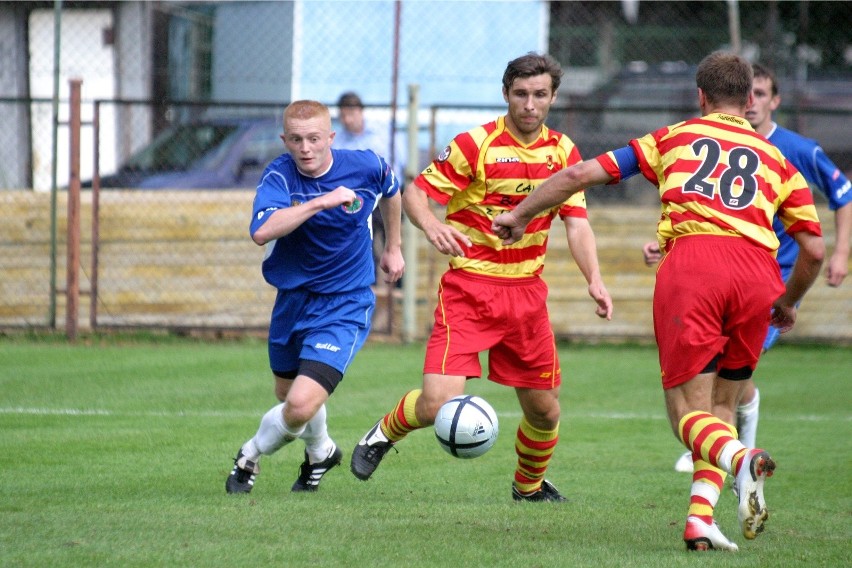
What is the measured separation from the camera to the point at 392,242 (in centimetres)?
623

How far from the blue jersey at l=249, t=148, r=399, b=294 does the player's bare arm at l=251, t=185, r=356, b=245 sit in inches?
16.2

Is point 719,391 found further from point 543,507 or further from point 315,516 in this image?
point 315,516

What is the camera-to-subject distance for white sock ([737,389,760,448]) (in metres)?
6.79

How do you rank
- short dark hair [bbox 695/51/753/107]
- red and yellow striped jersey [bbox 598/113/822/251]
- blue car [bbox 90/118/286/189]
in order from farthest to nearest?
1. blue car [bbox 90/118/286/189]
2. short dark hair [bbox 695/51/753/107]
3. red and yellow striped jersey [bbox 598/113/822/251]

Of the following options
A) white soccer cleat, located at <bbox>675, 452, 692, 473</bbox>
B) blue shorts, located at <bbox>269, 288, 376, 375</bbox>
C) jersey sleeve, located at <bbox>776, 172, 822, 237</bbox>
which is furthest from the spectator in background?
jersey sleeve, located at <bbox>776, 172, 822, 237</bbox>

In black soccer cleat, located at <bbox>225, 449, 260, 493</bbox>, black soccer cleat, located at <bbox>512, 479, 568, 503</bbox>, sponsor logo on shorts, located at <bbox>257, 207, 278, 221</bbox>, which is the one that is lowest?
black soccer cleat, located at <bbox>512, 479, 568, 503</bbox>

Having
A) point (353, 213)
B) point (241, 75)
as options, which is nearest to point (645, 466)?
point (353, 213)

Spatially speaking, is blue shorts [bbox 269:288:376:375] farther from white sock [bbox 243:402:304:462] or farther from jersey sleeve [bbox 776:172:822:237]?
jersey sleeve [bbox 776:172:822:237]

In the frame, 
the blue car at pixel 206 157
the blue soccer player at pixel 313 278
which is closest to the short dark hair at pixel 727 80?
the blue soccer player at pixel 313 278

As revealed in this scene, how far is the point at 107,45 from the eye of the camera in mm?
16078

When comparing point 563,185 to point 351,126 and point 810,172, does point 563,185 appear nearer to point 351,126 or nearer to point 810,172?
point 810,172

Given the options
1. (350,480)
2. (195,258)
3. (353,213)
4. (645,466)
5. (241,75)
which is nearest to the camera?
(353,213)

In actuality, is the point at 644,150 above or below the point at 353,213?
above

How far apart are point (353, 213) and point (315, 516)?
158 cm
